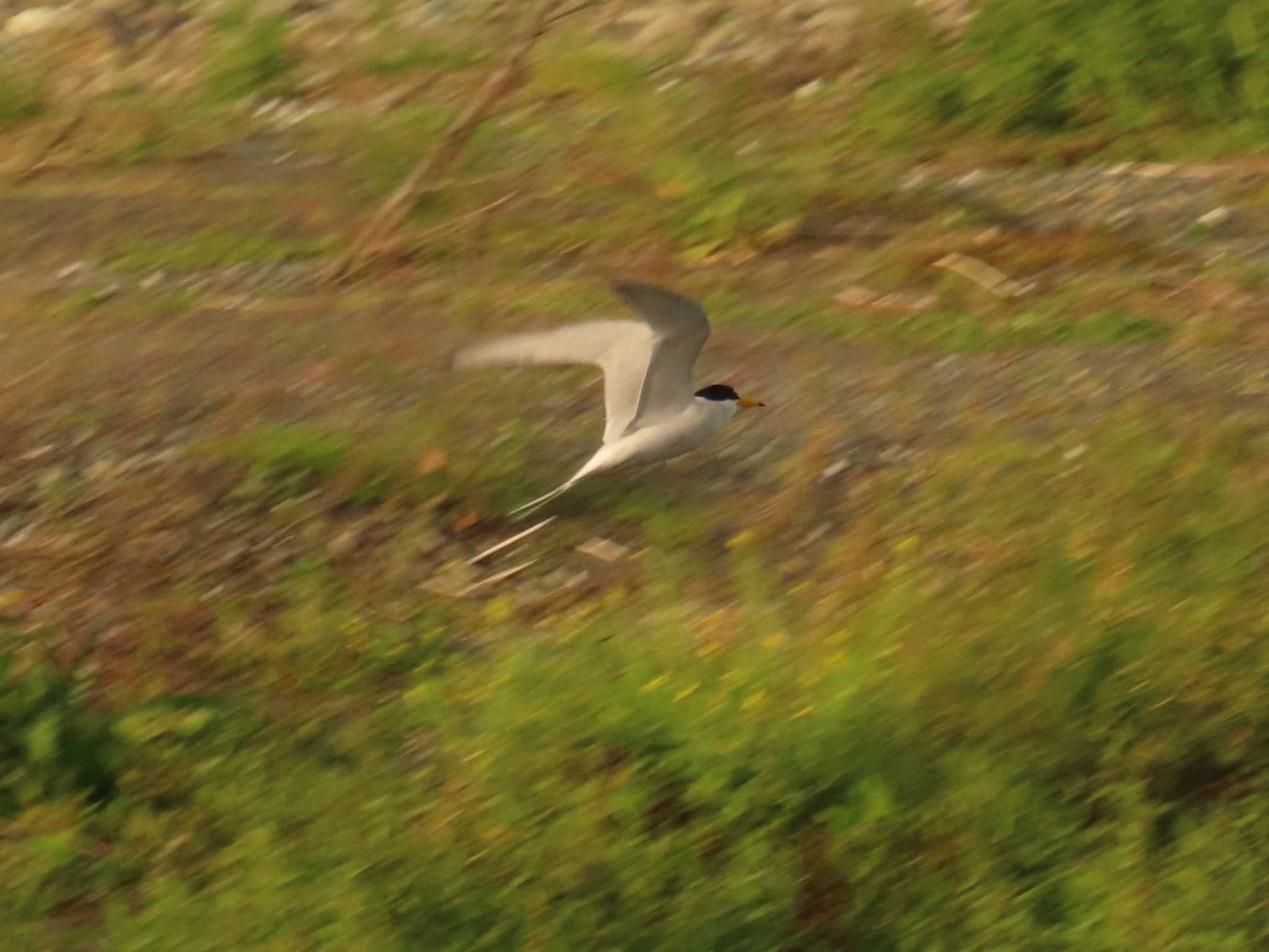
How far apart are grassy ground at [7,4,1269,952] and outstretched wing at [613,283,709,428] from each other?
0.38 m

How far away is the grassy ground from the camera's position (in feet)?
13.9

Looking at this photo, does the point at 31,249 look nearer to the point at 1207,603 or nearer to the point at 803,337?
the point at 803,337

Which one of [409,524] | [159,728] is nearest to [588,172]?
[409,524]

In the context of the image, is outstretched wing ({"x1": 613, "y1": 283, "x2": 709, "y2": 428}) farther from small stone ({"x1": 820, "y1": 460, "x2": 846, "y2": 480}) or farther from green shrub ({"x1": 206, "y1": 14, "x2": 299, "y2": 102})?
green shrub ({"x1": 206, "y1": 14, "x2": 299, "y2": 102})

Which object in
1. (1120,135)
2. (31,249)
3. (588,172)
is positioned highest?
(31,249)

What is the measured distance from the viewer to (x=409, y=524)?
627cm

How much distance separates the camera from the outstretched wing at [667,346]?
18.6 ft

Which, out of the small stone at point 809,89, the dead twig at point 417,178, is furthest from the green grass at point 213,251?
the small stone at point 809,89

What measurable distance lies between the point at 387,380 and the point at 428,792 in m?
3.11

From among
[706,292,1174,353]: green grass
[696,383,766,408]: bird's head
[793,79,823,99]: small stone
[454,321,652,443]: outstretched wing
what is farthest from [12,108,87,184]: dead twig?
[696,383,766,408]: bird's head

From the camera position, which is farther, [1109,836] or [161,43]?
[161,43]

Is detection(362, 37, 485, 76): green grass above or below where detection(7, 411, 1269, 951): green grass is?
above

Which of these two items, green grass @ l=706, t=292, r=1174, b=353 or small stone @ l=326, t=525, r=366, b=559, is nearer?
small stone @ l=326, t=525, r=366, b=559

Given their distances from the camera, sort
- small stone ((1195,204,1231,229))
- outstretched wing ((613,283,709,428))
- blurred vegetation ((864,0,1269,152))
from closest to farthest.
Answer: outstretched wing ((613,283,709,428))
small stone ((1195,204,1231,229))
blurred vegetation ((864,0,1269,152))
